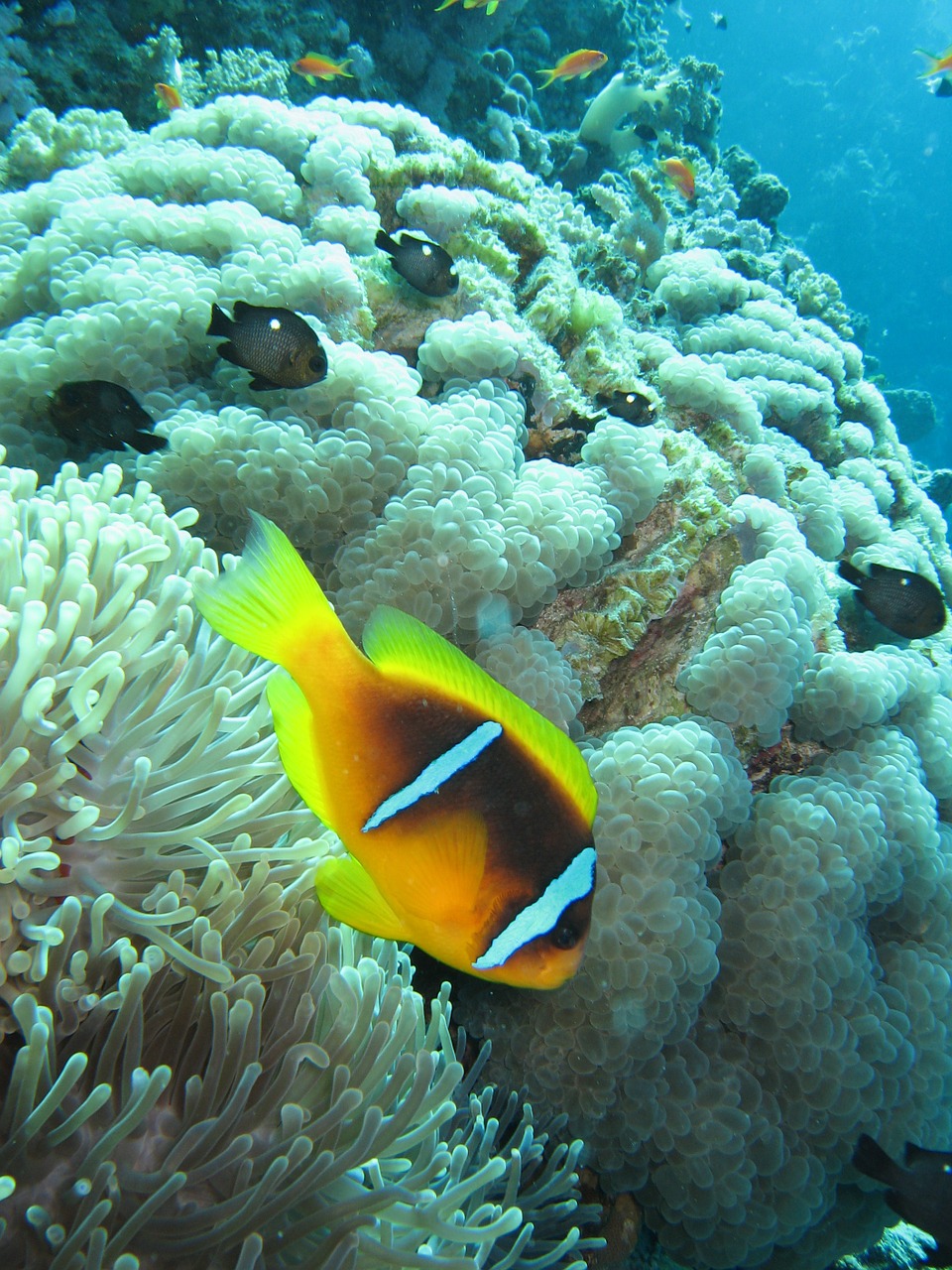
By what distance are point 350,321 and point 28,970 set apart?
2.60 m

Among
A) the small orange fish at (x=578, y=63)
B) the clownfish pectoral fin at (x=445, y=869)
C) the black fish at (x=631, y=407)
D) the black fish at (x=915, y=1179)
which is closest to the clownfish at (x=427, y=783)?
the clownfish pectoral fin at (x=445, y=869)

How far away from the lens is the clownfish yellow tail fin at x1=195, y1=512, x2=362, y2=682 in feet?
3.50

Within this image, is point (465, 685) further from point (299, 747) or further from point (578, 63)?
point (578, 63)

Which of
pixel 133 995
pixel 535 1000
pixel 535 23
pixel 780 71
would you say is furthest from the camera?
pixel 780 71

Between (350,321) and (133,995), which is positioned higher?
(350,321)

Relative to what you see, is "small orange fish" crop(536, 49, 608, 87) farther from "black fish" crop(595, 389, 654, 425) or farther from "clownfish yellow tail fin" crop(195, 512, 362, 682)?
"clownfish yellow tail fin" crop(195, 512, 362, 682)

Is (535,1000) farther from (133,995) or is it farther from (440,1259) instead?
(133,995)

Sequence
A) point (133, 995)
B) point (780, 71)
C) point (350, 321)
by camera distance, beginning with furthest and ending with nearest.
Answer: point (780, 71) < point (350, 321) < point (133, 995)

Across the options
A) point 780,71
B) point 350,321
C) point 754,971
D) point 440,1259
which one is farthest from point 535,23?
point 780,71

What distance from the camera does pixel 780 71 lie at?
49000 millimetres

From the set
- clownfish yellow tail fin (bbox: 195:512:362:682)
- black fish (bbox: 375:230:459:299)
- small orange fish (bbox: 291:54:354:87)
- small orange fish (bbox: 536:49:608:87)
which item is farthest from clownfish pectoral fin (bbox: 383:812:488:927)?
small orange fish (bbox: 536:49:608:87)

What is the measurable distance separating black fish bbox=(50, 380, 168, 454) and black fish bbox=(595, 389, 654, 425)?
5.91 ft

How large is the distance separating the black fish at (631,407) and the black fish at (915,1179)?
2698mm

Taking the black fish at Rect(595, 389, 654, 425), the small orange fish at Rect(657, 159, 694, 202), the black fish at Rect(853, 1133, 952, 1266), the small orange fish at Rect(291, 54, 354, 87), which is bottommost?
the black fish at Rect(853, 1133, 952, 1266)
